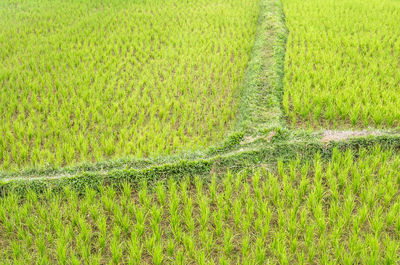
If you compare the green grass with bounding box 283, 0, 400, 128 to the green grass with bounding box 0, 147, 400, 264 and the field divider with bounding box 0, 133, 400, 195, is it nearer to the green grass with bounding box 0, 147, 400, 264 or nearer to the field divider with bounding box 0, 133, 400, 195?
the field divider with bounding box 0, 133, 400, 195

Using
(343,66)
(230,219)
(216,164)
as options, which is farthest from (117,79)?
(343,66)

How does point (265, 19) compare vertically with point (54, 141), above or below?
above

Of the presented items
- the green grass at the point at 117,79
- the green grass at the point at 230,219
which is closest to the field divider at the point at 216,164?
the green grass at the point at 230,219

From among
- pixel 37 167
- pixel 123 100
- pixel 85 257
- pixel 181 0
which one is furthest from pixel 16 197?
pixel 181 0

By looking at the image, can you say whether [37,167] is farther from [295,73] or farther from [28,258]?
[295,73]

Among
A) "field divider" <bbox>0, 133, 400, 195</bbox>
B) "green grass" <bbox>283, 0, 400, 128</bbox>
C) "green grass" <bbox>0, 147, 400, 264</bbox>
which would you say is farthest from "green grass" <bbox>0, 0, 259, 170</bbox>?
"green grass" <bbox>283, 0, 400, 128</bbox>
